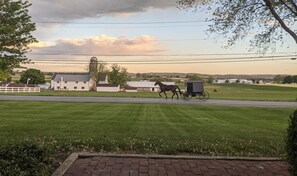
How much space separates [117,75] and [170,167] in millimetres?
114545

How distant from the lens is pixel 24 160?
546 centimetres

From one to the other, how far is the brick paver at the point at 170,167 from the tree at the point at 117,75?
4366 inches

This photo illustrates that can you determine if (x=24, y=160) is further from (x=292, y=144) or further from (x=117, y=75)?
(x=117, y=75)

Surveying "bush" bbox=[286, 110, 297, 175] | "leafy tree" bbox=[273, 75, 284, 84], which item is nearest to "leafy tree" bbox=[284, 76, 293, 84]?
"leafy tree" bbox=[273, 75, 284, 84]

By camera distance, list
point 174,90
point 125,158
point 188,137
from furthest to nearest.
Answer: point 174,90
point 188,137
point 125,158

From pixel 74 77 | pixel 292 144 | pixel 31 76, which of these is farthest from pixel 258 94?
pixel 31 76

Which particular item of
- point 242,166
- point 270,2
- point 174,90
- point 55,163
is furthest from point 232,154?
point 174,90

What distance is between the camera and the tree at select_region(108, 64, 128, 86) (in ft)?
390

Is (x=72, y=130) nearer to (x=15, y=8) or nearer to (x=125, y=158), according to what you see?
(x=125, y=158)

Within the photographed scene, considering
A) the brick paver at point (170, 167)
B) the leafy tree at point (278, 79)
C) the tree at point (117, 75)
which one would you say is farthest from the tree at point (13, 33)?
the leafy tree at point (278, 79)

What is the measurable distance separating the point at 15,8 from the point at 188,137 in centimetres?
1547

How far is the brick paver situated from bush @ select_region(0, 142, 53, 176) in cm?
53

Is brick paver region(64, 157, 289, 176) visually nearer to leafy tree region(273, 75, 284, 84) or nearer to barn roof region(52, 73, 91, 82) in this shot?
barn roof region(52, 73, 91, 82)

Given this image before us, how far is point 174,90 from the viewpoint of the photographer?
36.6 metres
